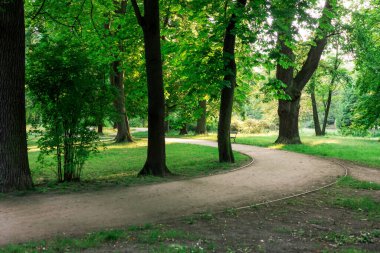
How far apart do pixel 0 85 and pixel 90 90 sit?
7.92 ft

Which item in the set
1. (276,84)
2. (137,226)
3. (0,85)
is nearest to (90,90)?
(0,85)

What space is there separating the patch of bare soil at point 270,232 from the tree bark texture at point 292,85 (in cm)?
1572

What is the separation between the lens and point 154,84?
11.9 metres

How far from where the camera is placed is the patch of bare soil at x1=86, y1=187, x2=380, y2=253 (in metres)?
5.46

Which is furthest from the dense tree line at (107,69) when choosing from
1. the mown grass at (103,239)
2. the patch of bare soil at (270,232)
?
the patch of bare soil at (270,232)

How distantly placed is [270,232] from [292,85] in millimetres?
18274

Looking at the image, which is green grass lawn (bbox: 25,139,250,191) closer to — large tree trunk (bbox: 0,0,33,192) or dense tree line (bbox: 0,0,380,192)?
dense tree line (bbox: 0,0,380,192)

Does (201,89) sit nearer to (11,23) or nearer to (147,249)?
(11,23)

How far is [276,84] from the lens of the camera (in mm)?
14445

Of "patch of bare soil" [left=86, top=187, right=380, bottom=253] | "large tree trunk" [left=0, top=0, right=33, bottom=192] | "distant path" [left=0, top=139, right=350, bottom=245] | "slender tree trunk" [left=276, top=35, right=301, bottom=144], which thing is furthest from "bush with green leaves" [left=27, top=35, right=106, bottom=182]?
"slender tree trunk" [left=276, top=35, right=301, bottom=144]

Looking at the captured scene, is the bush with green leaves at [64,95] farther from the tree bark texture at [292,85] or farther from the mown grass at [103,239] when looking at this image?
the tree bark texture at [292,85]

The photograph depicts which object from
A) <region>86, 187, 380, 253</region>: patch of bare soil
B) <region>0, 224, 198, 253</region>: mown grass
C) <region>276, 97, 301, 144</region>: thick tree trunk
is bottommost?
<region>86, 187, 380, 253</region>: patch of bare soil

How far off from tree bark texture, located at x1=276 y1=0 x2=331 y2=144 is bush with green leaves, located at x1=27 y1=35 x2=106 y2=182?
15.3 metres

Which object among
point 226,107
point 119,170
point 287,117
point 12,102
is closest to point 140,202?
point 12,102
